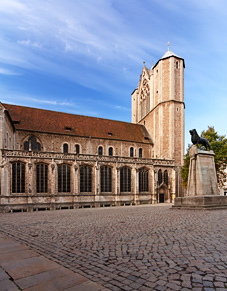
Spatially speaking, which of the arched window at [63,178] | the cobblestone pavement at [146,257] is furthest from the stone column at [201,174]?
the arched window at [63,178]

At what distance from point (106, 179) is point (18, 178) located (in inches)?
403

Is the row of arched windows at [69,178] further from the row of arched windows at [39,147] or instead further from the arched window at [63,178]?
the row of arched windows at [39,147]

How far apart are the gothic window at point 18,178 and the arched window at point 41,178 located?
5.03ft

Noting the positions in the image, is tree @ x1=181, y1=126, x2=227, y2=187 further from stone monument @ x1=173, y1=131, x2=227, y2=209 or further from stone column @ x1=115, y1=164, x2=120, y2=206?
stone monument @ x1=173, y1=131, x2=227, y2=209

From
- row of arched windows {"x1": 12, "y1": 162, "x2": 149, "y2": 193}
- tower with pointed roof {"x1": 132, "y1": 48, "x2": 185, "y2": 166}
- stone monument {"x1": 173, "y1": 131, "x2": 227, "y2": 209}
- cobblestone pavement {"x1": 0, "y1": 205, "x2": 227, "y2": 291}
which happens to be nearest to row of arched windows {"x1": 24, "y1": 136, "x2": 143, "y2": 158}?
tower with pointed roof {"x1": 132, "y1": 48, "x2": 185, "y2": 166}

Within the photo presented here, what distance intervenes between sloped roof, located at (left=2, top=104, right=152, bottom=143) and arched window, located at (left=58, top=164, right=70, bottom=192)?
703 centimetres

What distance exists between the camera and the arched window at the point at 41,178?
2403 cm

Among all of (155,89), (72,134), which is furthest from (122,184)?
(155,89)

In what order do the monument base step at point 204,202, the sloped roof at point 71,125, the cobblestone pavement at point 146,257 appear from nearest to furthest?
1. the cobblestone pavement at point 146,257
2. the monument base step at point 204,202
3. the sloped roof at point 71,125

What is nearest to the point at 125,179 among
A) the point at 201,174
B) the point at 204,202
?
the point at 201,174

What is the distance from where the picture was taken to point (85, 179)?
26.5 metres

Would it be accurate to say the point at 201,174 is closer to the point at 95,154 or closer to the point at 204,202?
the point at 204,202

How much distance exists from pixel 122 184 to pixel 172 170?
27.7ft

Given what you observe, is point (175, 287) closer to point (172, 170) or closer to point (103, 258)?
point (103, 258)
